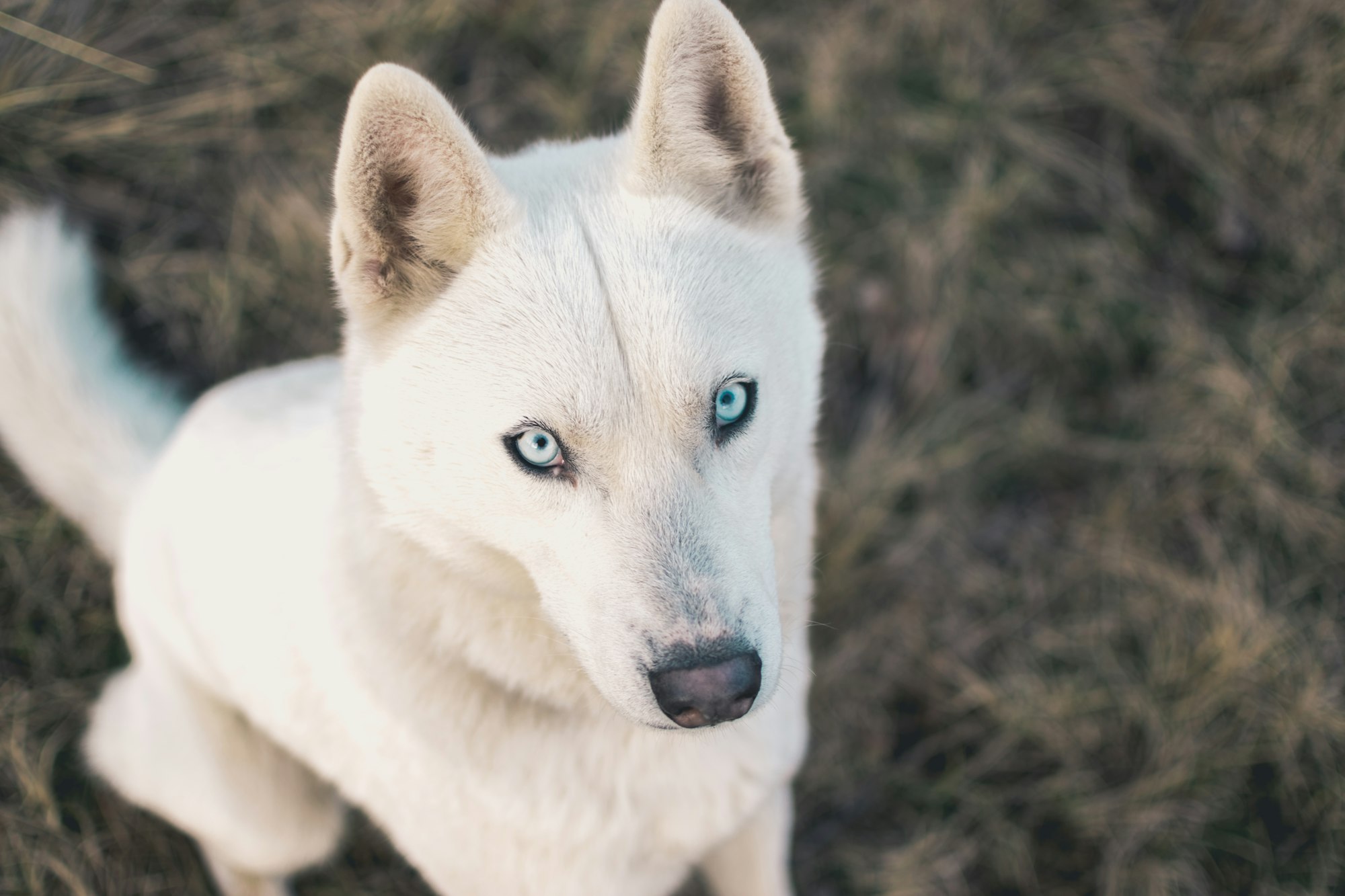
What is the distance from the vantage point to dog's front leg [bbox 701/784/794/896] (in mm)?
2293

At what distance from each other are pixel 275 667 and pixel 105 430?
Result: 3.62 ft

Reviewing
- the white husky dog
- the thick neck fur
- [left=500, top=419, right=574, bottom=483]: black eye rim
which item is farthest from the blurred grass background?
[left=500, top=419, right=574, bottom=483]: black eye rim

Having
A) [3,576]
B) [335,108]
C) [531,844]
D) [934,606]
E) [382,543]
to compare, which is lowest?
[934,606]

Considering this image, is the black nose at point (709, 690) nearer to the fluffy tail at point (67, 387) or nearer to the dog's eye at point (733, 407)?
the dog's eye at point (733, 407)

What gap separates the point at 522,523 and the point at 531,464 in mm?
103

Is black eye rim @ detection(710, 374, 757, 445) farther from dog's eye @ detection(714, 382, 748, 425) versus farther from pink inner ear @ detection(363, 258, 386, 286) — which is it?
pink inner ear @ detection(363, 258, 386, 286)

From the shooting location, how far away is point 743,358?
1551mm

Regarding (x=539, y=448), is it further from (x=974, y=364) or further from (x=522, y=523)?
(x=974, y=364)

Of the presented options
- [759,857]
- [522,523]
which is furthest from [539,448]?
[759,857]

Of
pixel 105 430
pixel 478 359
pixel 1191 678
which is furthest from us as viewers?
pixel 1191 678

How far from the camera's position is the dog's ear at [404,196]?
1409 millimetres

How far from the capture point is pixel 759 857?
2367mm

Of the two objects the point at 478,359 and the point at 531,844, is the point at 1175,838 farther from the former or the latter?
the point at 478,359

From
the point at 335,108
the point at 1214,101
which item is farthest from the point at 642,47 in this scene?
the point at 1214,101
